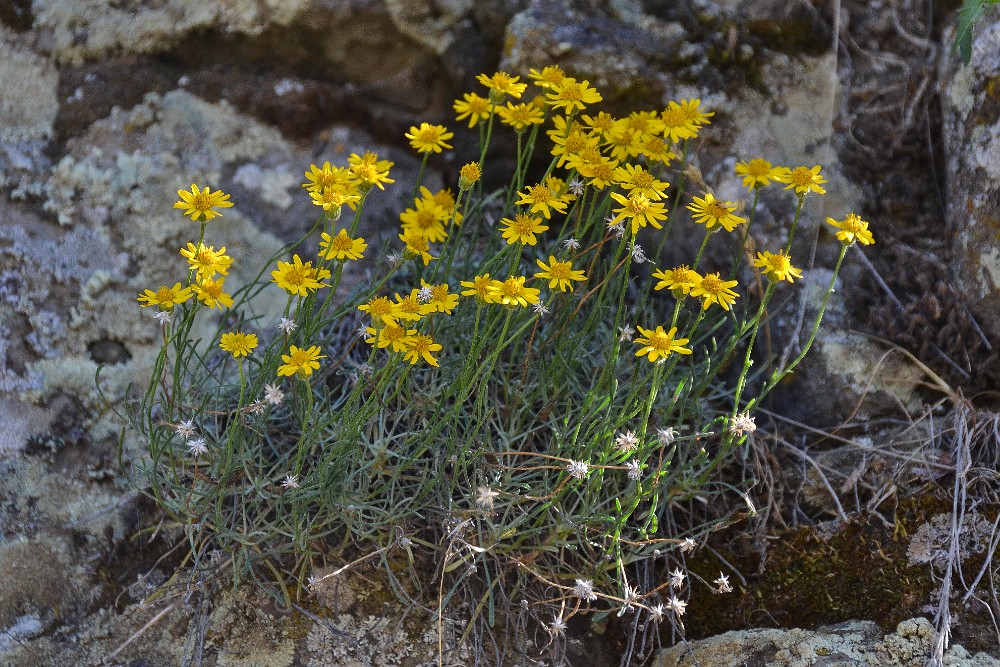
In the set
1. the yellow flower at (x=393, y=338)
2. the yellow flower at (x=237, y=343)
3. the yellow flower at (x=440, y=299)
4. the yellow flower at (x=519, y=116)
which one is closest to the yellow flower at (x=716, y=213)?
the yellow flower at (x=519, y=116)

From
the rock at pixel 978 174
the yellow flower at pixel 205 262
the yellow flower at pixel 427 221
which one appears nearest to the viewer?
the yellow flower at pixel 205 262

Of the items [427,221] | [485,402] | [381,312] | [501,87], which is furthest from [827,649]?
[501,87]

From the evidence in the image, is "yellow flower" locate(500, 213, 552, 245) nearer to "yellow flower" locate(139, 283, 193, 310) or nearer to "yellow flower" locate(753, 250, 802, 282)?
"yellow flower" locate(753, 250, 802, 282)

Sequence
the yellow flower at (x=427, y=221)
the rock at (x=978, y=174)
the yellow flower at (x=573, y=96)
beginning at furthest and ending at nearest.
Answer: the rock at (x=978, y=174) < the yellow flower at (x=427, y=221) < the yellow flower at (x=573, y=96)

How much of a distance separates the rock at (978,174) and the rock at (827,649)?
2.82ft

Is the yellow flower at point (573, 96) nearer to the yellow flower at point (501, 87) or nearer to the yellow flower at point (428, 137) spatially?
the yellow flower at point (501, 87)

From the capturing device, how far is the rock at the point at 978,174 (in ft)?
7.68

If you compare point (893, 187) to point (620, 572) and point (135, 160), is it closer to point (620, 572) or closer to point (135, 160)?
point (620, 572)

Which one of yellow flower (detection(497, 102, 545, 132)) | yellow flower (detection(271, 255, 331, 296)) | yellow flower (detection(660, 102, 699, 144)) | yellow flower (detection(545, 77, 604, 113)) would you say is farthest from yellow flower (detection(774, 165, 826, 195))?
yellow flower (detection(271, 255, 331, 296))

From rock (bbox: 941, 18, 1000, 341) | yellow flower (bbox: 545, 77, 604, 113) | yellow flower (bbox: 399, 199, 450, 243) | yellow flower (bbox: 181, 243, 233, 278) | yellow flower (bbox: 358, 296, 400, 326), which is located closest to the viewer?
yellow flower (bbox: 358, 296, 400, 326)

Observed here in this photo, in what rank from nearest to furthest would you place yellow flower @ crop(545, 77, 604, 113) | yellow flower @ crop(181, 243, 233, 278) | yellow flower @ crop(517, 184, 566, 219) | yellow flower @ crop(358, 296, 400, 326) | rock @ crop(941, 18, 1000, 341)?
1. yellow flower @ crop(358, 296, 400, 326)
2. yellow flower @ crop(181, 243, 233, 278)
3. yellow flower @ crop(517, 184, 566, 219)
4. yellow flower @ crop(545, 77, 604, 113)
5. rock @ crop(941, 18, 1000, 341)

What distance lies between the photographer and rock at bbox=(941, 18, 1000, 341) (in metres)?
2.34

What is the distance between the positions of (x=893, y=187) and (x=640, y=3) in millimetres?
956

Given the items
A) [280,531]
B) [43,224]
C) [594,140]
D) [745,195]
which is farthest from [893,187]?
[43,224]
